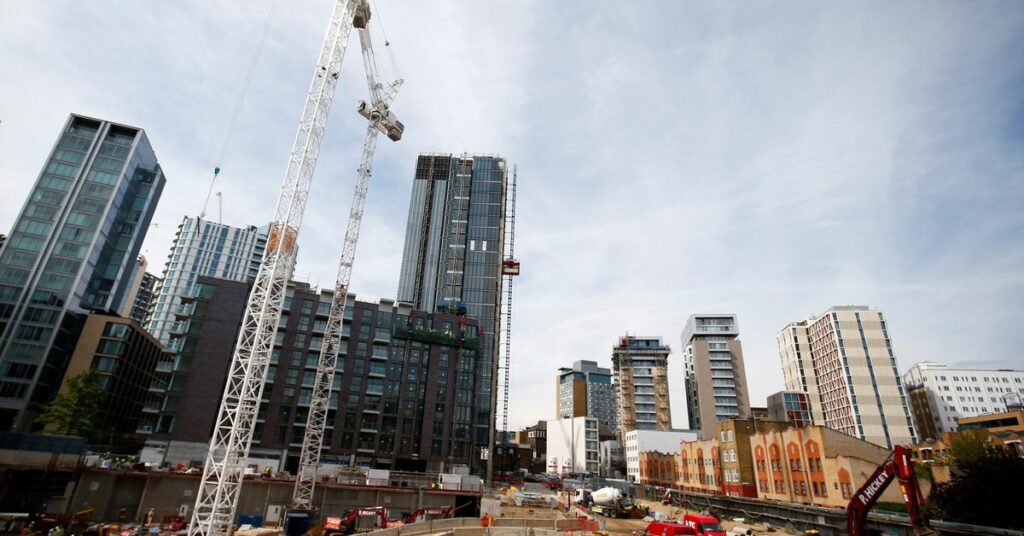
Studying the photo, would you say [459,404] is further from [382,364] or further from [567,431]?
[567,431]

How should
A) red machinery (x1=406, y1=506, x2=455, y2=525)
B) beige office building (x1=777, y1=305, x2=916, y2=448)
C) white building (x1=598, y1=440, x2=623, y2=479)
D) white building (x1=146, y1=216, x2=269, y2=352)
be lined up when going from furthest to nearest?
white building (x1=146, y1=216, x2=269, y2=352), white building (x1=598, y1=440, x2=623, y2=479), beige office building (x1=777, y1=305, x2=916, y2=448), red machinery (x1=406, y1=506, x2=455, y2=525)

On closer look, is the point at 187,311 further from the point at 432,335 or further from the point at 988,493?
the point at 988,493

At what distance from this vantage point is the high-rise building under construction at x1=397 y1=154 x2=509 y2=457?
126 m

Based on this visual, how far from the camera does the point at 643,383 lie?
486 ft

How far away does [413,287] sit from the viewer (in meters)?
140

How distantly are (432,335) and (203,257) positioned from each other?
446 feet

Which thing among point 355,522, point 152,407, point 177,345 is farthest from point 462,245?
point 355,522

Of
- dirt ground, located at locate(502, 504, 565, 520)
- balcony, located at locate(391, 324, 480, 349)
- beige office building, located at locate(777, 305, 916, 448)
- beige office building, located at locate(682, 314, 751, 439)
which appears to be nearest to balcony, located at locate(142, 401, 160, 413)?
balcony, located at locate(391, 324, 480, 349)

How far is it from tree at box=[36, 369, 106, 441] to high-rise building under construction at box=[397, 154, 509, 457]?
64.4 m

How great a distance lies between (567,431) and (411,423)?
75.3 metres

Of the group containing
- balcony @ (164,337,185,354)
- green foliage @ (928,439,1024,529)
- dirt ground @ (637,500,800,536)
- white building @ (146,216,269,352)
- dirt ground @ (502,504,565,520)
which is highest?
white building @ (146,216,269,352)

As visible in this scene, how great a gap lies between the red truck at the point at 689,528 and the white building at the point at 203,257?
185 metres

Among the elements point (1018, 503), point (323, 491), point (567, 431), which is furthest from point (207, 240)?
point (1018, 503)

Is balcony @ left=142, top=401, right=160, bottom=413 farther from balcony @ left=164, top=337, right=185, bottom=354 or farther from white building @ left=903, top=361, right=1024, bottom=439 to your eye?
white building @ left=903, top=361, right=1024, bottom=439
